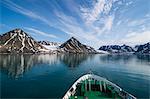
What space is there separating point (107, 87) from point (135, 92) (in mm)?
13270

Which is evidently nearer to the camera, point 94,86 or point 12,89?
point 94,86

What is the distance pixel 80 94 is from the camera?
34906 mm

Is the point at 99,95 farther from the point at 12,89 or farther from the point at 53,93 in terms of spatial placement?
the point at 12,89

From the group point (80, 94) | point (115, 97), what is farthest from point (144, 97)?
point (80, 94)

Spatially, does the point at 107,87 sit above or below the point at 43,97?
above

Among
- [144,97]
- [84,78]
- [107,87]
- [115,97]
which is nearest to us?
[115,97]

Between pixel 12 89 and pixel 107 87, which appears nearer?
pixel 107 87

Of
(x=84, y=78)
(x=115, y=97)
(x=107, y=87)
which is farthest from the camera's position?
(x=84, y=78)

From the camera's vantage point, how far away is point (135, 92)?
49469 mm

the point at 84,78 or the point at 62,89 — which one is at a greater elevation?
the point at 84,78

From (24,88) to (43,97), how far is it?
1092 cm

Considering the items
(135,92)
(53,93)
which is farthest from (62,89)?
(135,92)

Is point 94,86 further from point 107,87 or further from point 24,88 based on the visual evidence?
point 24,88

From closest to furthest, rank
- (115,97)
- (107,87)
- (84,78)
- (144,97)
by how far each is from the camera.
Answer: (115,97)
(107,87)
(144,97)
(84,78)
